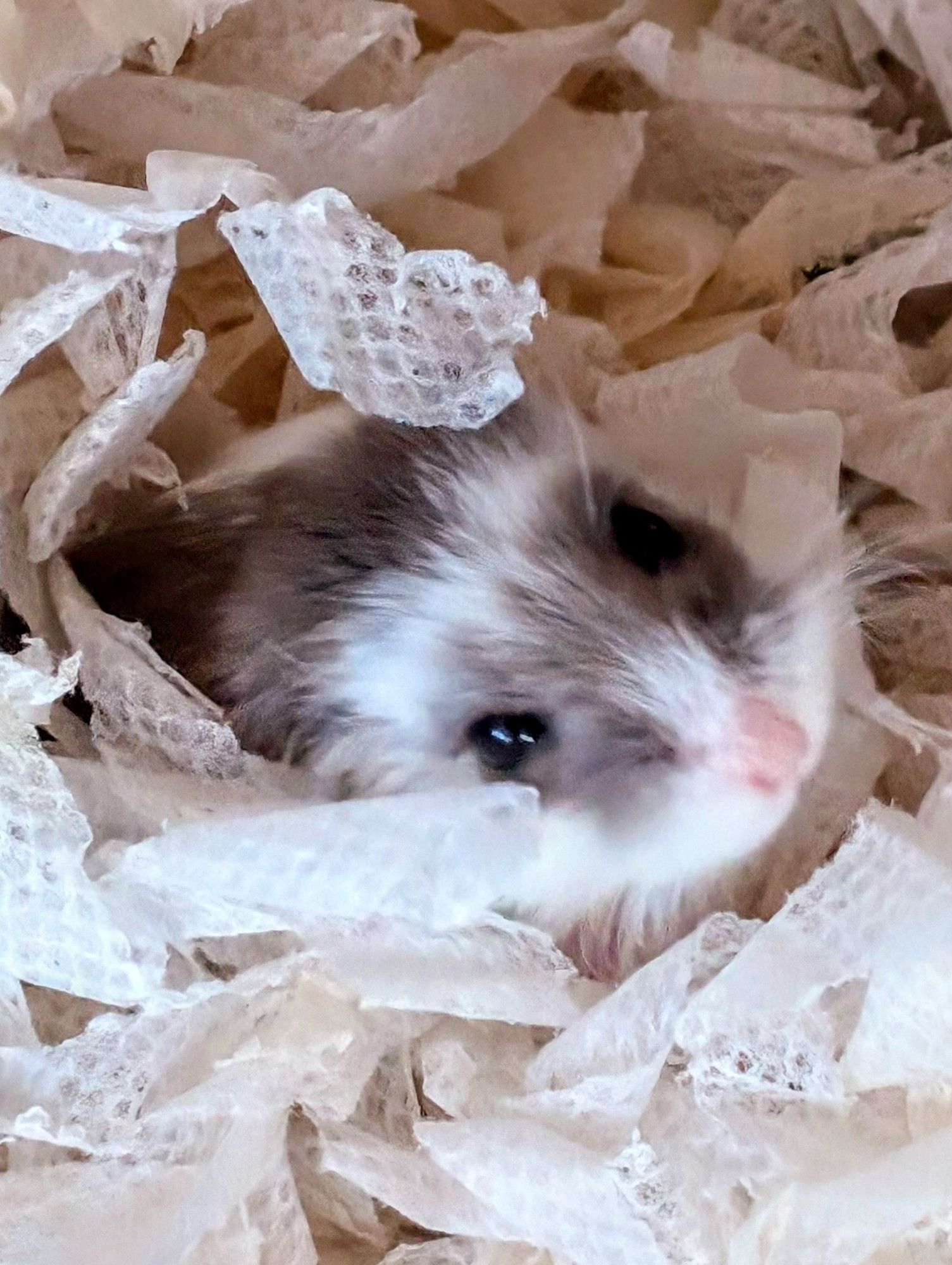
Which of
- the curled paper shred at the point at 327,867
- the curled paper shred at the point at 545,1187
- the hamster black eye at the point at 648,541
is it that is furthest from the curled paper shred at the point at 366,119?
the curled paper shred at the point at 545,1187

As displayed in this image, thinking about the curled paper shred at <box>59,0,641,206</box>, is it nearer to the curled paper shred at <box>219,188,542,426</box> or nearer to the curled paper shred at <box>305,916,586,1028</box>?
the curled paper shred at <box>219,188,542,426</box>

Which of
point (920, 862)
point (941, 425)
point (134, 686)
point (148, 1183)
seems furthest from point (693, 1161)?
point (941, 425)

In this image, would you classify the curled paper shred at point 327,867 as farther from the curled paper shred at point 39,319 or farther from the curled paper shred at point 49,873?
the curled paper shred at point 39,319

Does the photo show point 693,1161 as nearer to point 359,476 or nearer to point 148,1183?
point 148,1183

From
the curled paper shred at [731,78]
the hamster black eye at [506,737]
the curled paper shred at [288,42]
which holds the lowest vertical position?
the hamster black eye at [506,737]

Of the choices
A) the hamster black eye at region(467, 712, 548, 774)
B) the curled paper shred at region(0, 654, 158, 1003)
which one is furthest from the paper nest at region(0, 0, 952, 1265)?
the hamster black eye at region(467, 712, 548, 774)

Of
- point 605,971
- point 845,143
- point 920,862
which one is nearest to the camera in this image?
point 920,862
